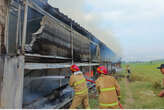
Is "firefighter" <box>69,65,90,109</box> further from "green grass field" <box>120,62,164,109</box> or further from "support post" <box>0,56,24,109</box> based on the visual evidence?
"green grass field" <box>120,62,164,109</box>

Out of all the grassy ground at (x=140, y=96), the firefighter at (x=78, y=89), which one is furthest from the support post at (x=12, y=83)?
the grassy ground at (x=140, y=96)

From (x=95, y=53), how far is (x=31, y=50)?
667cm

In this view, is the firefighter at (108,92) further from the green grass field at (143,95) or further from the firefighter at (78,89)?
the green grass field at (143,95)

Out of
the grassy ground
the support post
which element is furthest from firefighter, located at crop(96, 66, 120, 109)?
the grassy ground

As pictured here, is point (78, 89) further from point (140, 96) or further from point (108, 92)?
point (140, 96)

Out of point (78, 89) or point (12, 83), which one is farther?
point (78, 89)

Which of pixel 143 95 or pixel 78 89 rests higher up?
pixel 78 89

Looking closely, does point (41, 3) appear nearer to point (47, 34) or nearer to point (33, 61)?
point (47, 34)

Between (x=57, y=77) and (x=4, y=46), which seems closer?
(x=4, y=46)

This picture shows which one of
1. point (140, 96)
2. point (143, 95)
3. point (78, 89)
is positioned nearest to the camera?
point (78, 89)

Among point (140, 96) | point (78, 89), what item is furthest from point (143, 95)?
point (78, 89)

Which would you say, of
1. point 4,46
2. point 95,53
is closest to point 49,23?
point 4,46

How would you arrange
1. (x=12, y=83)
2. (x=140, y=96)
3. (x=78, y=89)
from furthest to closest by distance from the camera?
(x=140, y=96), (x=78, y=89), (x=12, y=83)

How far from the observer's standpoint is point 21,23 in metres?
2.86
